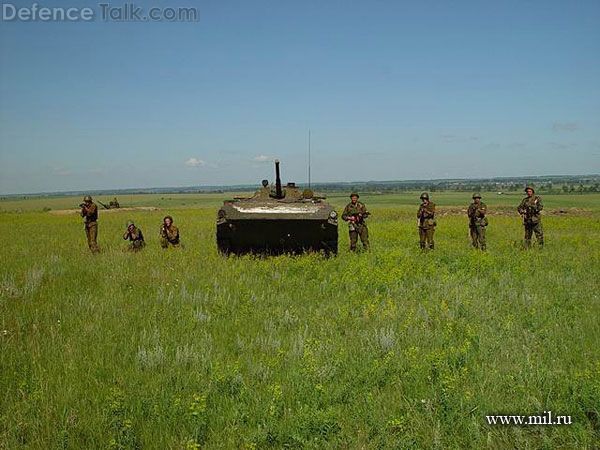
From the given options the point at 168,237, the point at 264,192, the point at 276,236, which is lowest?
the point at 168,237

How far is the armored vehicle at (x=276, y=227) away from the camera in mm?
11047

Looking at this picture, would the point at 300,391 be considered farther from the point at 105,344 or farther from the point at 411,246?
the point at 411,246

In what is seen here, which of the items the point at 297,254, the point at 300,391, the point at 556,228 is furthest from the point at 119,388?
the point at 556,228

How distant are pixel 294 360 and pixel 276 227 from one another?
670cm

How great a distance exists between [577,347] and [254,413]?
3697mm

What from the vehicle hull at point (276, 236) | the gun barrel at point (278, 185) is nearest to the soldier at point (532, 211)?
the vehicle hull at point (276, 236)

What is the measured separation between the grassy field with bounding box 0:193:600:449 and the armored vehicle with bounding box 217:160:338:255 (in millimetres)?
2072

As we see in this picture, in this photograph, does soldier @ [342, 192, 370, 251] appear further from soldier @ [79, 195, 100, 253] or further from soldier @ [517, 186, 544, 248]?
soldier @ [79, 195, 100, 253]

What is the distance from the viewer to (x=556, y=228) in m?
22.6

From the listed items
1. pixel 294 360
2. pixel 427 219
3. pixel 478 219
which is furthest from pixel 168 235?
pixel 294 360

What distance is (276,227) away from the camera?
37.0 feet

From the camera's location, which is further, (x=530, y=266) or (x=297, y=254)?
(x=297, y=254)

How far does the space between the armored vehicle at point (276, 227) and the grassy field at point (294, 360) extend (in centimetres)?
207

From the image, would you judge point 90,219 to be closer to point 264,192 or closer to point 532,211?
point 264,192
